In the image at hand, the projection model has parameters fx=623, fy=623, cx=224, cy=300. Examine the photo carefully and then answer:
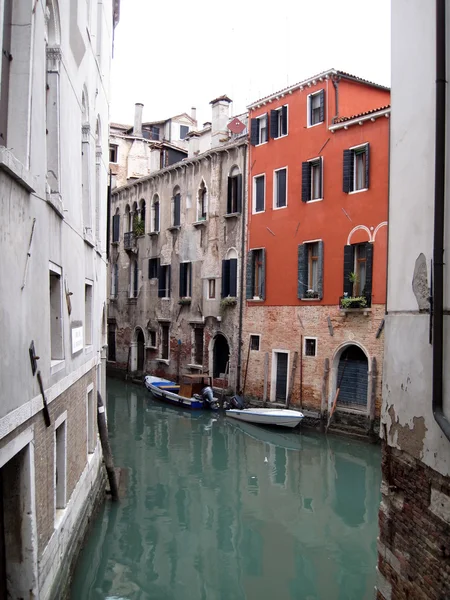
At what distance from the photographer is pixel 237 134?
2153 centimetres

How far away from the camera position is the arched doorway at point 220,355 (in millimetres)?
20973

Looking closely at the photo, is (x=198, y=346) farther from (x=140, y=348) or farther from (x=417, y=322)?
(x=417, y=322)

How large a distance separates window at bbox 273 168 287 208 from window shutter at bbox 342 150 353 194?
8.30 ft

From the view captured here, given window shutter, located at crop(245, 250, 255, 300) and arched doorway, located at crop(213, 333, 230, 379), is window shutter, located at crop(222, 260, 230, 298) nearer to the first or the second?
window shutter, located at crop(245, 250, 255, 300)

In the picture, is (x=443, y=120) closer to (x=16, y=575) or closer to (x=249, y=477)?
(x=16, y=575)

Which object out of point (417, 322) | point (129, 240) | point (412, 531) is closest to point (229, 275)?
point (129, 240)

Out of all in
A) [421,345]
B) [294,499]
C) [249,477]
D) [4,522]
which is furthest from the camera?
[249,477]

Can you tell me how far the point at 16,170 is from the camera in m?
4.35

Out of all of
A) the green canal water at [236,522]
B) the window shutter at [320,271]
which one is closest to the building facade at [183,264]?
the window shutter at [320,271]

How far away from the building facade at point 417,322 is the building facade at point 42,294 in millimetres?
2712

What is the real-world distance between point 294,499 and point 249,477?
1517 millimetres

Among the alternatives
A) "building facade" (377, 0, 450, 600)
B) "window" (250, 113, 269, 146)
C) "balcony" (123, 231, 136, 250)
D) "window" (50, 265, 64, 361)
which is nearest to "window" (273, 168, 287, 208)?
"window" (250, 113, 269, 146)

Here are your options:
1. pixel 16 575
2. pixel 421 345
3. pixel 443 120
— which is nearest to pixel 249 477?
pixel 16 575

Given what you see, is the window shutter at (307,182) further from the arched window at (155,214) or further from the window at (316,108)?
the arched window at (155,214)
